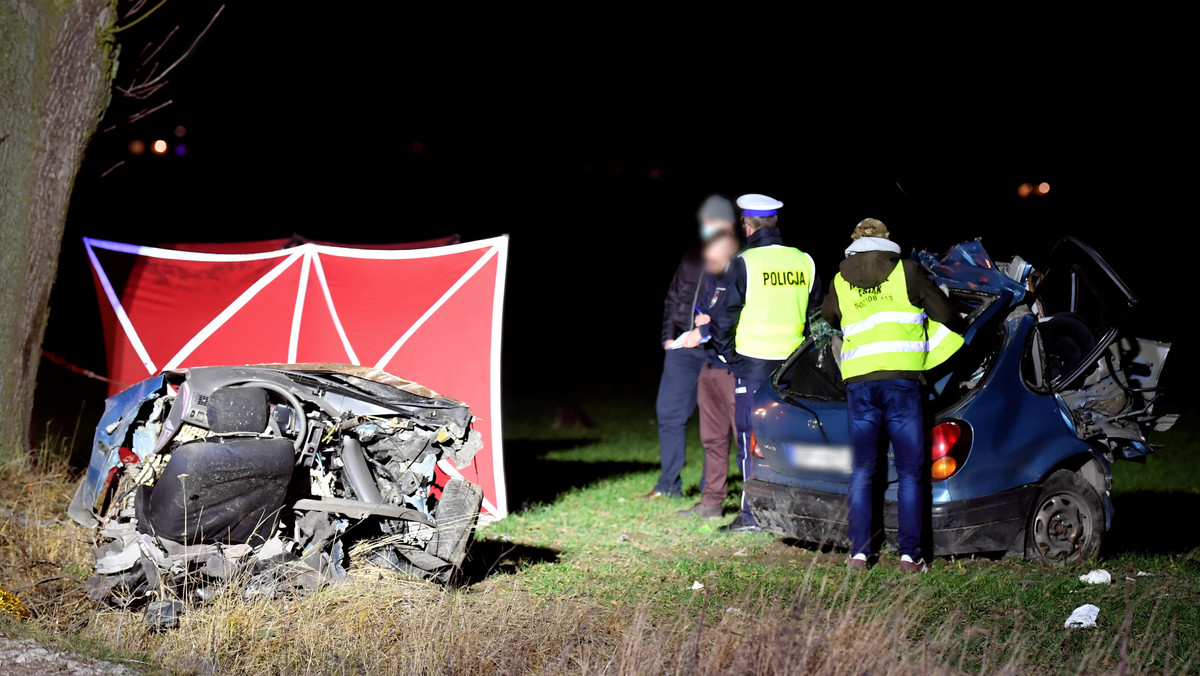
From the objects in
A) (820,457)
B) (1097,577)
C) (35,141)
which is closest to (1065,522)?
(1097,577)

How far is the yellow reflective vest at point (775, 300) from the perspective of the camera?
300 inches

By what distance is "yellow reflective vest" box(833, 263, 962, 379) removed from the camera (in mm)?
6152

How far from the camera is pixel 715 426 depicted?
336 inches

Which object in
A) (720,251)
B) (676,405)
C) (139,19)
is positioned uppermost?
(139,19)

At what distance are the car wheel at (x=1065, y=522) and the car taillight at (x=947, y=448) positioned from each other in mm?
567

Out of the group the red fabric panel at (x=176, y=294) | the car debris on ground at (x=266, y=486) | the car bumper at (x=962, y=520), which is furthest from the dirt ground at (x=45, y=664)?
the red fabric panel at (x=176, y=294)

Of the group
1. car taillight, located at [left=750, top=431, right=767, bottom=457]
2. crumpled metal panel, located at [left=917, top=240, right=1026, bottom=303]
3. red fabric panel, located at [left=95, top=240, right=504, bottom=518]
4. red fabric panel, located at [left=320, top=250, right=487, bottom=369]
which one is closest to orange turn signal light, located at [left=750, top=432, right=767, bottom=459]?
car taillight, located at [left=750, top=431, right=767, bottom=457]

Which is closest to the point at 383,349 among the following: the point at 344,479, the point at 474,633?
the point at 344,479

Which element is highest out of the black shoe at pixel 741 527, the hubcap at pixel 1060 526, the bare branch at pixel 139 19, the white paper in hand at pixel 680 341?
the bare branch at pixel 139 19

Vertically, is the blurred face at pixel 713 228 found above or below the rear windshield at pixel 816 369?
above

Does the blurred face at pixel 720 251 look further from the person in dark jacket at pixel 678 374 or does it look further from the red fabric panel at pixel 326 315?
the red fabric panel at pixel 326 315

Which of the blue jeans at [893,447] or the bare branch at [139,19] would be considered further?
the bare branch at [139,19]

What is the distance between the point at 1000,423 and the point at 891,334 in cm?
78

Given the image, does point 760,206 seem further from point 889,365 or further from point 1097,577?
point 1097,577
